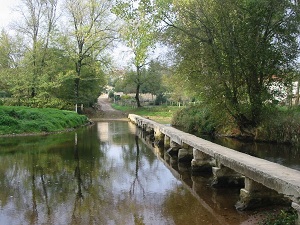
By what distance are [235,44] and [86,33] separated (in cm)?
2391

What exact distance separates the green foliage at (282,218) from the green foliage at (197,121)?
15.0m

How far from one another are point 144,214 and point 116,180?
300 centimetres

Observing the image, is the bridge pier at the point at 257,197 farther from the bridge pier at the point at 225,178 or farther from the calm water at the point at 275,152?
the calm water at the point at 275,152

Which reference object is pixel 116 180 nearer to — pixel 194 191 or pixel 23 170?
pixel 194 191

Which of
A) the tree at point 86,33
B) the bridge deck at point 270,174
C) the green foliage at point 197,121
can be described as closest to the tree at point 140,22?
the green foliage at point 197,121

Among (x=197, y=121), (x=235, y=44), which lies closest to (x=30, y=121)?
(x=197, y=121)

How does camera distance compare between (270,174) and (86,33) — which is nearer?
(270,174)

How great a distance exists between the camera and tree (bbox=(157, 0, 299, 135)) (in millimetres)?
15766

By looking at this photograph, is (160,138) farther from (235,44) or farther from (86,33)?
(86,33)

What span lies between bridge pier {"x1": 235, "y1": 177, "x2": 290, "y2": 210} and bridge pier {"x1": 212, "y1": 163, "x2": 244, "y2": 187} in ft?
5.58

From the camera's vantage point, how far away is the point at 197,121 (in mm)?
24844

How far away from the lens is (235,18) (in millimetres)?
16125

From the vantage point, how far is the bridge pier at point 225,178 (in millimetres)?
8391

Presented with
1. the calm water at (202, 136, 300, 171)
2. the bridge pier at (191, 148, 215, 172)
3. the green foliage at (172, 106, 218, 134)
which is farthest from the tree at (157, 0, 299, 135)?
the bridge pier at (191, 148, 215, 172)
